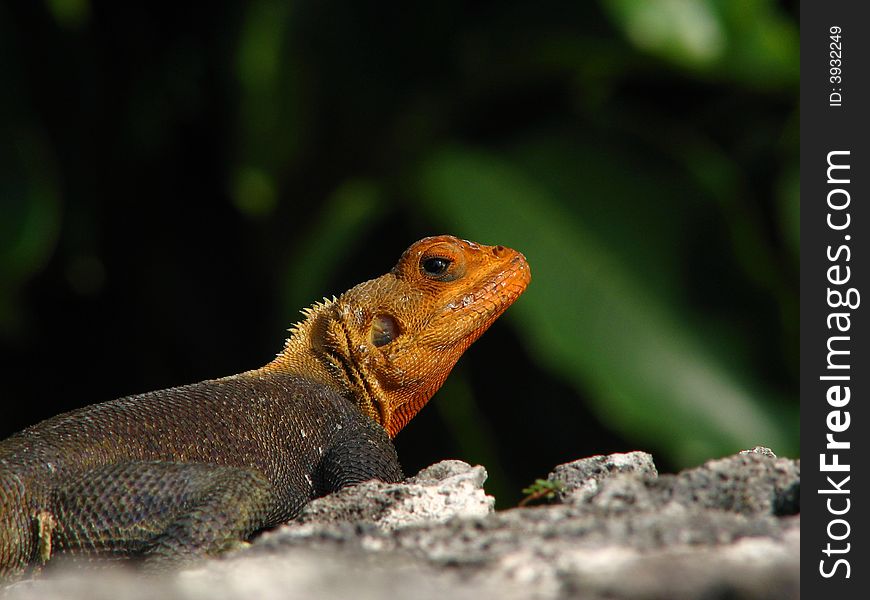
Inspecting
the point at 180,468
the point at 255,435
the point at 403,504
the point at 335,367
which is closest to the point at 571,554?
the point at 403,504

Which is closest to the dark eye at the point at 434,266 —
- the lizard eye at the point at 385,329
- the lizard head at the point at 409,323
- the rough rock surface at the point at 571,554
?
the lizard head at the point at 409,323

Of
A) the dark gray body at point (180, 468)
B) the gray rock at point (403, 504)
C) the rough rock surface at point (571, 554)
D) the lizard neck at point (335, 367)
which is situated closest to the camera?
the rough rock surface at point (571, 554)

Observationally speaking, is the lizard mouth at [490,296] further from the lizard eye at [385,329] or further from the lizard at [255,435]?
the lizard eye at [385,329]

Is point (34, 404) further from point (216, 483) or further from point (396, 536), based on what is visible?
point (396, 536)

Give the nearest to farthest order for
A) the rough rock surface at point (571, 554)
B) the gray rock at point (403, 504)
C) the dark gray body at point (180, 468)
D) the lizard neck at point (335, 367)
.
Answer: the rough rock surface at point (571, 554) < the gray rock at point (403, 504) < the dark gray body at point (180, 468) < the lizard neck at point (335, 367)

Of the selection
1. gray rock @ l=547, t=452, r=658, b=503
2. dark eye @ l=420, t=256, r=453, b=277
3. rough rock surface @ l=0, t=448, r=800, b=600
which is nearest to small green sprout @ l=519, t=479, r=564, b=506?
gray rock @ l=547, t=452, r=658, b=503

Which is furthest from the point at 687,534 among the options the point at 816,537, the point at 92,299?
the point at 92,299
